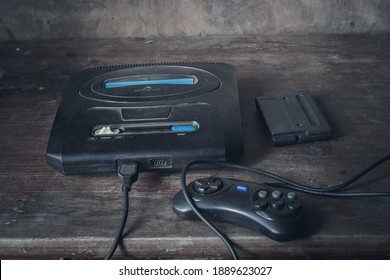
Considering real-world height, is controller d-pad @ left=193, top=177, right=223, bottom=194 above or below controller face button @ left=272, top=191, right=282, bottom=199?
below

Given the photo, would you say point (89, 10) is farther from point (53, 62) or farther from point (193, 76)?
point (193, 76)

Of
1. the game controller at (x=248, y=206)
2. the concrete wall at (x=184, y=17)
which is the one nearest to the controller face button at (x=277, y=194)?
the game controller at (x=248, y=206)

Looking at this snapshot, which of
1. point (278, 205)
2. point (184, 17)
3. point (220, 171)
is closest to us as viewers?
point (278, 205)

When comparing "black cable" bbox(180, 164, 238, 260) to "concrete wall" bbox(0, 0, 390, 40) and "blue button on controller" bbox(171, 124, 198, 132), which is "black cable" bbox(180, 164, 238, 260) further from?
"concrete wall" bbox(0, 0, 390, 40)

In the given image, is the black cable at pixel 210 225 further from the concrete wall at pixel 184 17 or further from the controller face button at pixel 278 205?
the concrete wall at pixel 184 17

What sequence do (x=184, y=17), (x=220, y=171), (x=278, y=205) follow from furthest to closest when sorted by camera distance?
1. (x=184, y=17)
2. (x=220, y=171)
3. (x=278, y=205)

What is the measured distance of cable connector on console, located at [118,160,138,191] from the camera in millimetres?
625

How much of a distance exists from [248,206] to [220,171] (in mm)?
108

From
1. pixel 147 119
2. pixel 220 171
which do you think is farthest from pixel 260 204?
pixel 147 119

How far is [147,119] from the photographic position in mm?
704

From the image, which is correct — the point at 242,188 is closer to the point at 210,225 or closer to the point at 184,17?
the point at 210,225

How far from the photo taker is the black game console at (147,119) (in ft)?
2.13

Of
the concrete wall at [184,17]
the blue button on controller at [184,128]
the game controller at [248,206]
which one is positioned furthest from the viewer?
A: the concrete wall at [184,17]

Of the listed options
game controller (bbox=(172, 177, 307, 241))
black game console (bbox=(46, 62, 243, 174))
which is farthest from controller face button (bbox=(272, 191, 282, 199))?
black game console (bbox=(46, 62, 243, 174))
